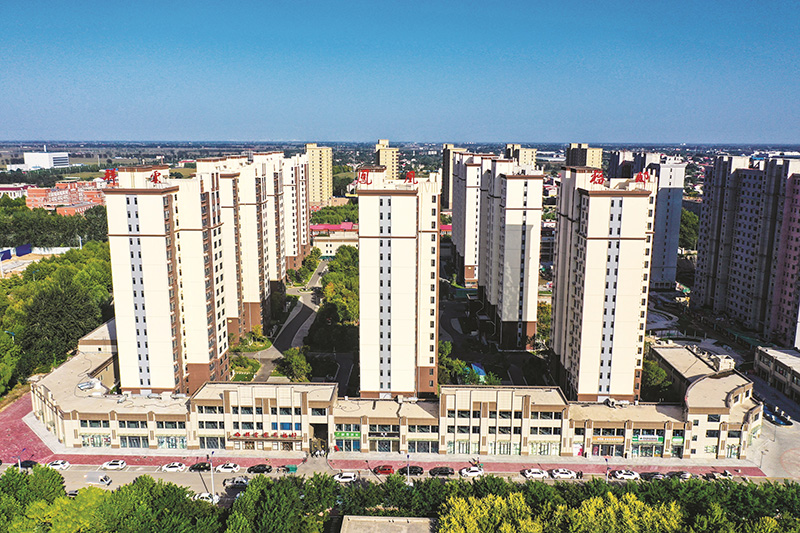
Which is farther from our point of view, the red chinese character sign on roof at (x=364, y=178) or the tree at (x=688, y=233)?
the tree at (x=688, y=233)

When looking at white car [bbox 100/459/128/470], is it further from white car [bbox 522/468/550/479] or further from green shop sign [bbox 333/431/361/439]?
white car [bbox 522/468/550/479]

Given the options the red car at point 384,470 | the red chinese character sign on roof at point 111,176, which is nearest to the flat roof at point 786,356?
the red car at point 384,470

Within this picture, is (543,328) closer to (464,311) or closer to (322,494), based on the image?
(464,311)

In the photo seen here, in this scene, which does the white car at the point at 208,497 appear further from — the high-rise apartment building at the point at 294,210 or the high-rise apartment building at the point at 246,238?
the high-rise apartment building at the point at 294,210

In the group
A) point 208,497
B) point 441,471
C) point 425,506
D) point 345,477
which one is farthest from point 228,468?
point 425,506

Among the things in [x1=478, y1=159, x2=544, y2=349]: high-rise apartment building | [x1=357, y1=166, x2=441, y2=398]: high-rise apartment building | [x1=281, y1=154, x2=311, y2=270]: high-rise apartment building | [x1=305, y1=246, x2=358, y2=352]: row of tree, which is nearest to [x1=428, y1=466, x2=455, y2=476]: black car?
[x1=357, y1=166, x2=441, y2=398]: high-rise apartment building

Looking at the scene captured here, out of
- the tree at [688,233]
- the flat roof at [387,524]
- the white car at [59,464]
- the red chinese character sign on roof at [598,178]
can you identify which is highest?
the red chinese character sign on roof at [598,178]

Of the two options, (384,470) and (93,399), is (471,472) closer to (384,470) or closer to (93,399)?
(384,470)
